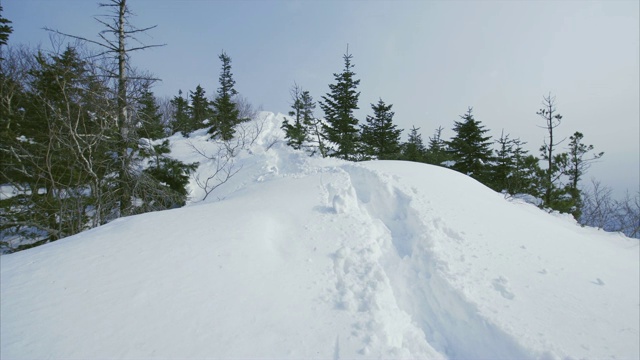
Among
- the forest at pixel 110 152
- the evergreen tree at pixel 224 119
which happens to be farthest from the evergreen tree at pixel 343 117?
the evergreen tree at pixel 224 119

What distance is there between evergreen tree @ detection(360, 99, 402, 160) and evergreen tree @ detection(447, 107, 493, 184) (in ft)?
16.4

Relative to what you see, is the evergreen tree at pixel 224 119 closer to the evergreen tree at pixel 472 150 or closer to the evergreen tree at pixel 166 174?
the evergreen tree at pixel 166 174

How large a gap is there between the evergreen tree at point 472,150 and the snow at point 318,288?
52.6 feet

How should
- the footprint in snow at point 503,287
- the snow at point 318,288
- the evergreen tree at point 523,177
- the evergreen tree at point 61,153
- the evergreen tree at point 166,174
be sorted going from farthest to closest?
the evergreen tree at point 523,177
the evergreen tree at point 166,174
the evergreen tree at point 61,153
the footprint in snow at point 503,287
the snow at point 318,288

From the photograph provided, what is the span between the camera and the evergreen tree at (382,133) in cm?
1959

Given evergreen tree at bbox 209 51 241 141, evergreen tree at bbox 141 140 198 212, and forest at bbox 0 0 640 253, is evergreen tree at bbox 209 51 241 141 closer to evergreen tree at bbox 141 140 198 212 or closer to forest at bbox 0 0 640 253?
forest at bbox 0 0 640 253

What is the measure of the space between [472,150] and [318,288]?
20693 mm

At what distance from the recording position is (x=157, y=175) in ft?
30.0

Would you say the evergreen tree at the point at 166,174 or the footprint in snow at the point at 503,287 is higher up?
the evergreen tree at the point at 166,174

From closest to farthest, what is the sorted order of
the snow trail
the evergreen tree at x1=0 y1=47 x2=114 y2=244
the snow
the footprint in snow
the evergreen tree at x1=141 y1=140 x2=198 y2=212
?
1. the snow
2. the snow trail
3. the footprint in snow
4. the evergreen tree at x1=0 y1=47 x2=114 y2=244
5. the evergreen tree at x1=141 y1=140 x2=198 y2=212

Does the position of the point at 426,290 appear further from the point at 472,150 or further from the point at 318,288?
the point at 472,150

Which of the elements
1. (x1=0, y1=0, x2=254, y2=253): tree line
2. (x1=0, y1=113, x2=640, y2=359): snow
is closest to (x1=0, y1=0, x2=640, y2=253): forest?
(x1=0, y1=0, x2=254, y2=253): tree line

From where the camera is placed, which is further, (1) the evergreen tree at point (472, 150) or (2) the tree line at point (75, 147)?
(1) the evergreen tree at point (472, 150)

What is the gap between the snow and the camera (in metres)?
2.07
